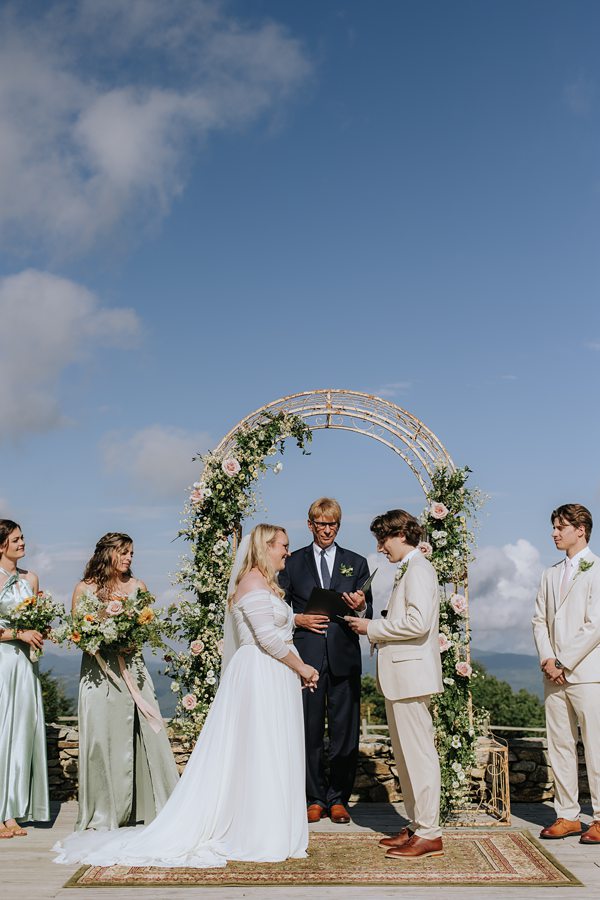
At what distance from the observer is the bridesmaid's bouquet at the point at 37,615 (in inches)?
233

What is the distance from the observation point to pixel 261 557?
16.9 ft

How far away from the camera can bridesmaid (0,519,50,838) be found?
5898 mm

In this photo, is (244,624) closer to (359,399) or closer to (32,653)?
(32,653)

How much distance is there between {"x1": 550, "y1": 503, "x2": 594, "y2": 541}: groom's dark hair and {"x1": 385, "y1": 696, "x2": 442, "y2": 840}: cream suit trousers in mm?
1605

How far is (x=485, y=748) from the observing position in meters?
7.29

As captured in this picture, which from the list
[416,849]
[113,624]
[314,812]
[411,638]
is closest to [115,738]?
[113,624]

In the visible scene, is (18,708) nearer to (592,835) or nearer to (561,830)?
(561,830)

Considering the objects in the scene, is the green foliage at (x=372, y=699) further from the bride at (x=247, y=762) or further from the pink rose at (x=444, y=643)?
the bride at (x=247, y=762)

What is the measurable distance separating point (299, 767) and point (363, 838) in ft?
3.02

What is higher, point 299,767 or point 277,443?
point 277,443

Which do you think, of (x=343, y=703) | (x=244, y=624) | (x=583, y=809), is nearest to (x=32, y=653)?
(x=244, y=624)

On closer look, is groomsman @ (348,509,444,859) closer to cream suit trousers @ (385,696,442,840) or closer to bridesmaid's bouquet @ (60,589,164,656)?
cream suit trousers @ (385,696,442,840)

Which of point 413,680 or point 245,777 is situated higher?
point 413,680

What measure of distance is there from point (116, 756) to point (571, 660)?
3088 millimetres
